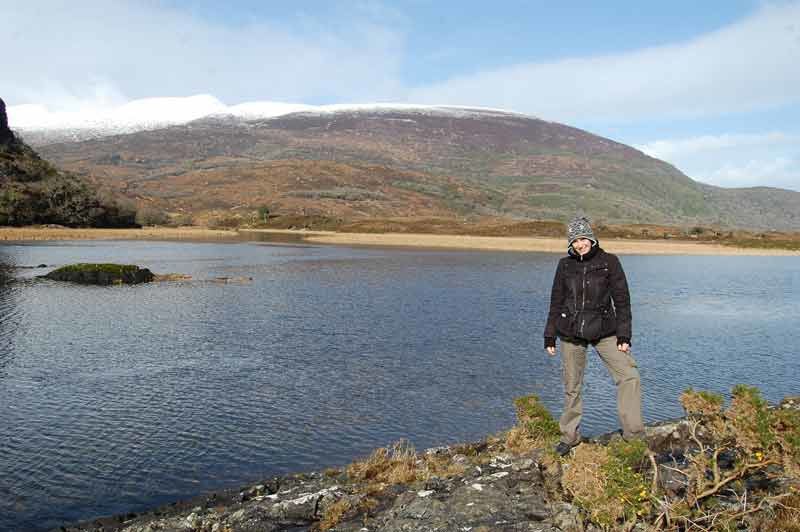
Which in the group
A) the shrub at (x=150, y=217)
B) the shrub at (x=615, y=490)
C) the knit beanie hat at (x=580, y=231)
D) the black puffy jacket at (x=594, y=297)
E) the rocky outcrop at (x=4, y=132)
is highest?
the rocky outcrop at (x=4, y=132)

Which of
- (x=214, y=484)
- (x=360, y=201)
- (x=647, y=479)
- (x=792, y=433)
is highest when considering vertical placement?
(x=360, y=201)

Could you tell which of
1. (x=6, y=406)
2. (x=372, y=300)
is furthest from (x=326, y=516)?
(x=372, y=300)

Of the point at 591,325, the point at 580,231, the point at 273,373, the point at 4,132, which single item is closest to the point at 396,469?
the point at 591,325

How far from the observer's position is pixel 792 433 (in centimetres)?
808

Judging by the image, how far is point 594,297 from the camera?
9359 mm

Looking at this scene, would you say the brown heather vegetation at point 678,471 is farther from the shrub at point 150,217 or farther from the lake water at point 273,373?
the shrub at point 150,217

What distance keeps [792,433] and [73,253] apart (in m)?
66.0

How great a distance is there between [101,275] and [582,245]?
1429 inches

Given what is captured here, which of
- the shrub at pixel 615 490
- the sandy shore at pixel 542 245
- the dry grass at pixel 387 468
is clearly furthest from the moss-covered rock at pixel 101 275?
the sandy shore at pixel 542 245

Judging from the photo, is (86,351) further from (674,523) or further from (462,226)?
(462,226)

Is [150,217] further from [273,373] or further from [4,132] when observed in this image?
[273,373]

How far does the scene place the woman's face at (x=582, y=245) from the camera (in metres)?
9.36

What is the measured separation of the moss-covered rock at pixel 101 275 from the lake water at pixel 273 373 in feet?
6.69

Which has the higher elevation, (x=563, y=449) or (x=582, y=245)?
(x=582, y=245)
